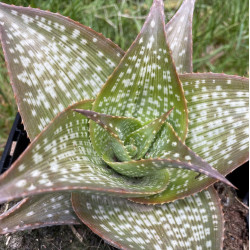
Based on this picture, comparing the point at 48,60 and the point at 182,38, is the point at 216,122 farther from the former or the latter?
the point at 48,60

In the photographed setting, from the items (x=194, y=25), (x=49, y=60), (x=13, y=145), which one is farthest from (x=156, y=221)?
→ (x=194, y=25)

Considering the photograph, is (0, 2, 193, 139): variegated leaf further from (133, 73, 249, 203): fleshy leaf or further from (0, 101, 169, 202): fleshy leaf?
(133, 73, 249, 203): fleshy leaf

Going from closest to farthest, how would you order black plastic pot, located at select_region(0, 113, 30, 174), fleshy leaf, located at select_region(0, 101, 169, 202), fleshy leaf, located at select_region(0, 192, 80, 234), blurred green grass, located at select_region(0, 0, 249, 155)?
fleshy leaf, located at select_region(0, 101, 169, 202) → fleshy leaf, located at select_region(0, 192, 80, 234) → black plastic pot, located at select_region(0, 113, 30, 174) → blurred green grass, located at select_region(0, 0, 249, 155)

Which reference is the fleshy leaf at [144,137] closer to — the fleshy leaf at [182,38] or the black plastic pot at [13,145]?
the fleshy leaf at [182,38]

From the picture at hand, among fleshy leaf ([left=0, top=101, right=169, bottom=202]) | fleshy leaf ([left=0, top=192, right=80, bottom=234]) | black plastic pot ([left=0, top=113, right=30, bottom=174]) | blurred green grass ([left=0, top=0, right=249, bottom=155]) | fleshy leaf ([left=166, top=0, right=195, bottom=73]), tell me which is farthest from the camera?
blurred green grass ([left=0, top=0, right=249, bottom=155])

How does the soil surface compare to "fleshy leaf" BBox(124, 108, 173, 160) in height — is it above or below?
below

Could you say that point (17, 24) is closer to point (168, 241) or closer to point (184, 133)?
point (184, 133)

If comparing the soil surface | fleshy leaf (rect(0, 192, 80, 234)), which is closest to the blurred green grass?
the soil surface
